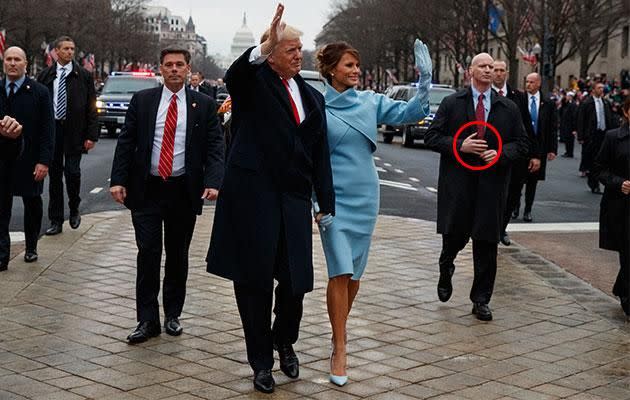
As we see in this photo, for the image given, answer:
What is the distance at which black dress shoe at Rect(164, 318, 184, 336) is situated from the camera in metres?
7.05

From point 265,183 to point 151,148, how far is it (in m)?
1.34

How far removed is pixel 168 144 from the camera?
691cm

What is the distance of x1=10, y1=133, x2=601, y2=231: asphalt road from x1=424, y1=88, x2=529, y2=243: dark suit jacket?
5849mm

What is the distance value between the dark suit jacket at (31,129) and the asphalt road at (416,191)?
8.96ft

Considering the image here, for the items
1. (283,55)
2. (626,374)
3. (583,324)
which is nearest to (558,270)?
(583,324)

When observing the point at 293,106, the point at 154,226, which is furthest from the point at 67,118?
the point at 293,106

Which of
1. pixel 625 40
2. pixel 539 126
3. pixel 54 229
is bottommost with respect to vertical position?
pixel 54 229

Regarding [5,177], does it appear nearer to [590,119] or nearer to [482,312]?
[482,312]

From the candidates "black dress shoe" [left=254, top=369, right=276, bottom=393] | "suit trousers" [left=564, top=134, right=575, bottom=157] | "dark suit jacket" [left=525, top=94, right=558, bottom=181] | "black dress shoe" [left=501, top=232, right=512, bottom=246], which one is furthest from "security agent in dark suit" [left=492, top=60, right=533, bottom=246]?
"suit trousers" [left=564, top=134, right=575, bottom=157]

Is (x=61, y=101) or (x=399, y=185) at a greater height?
(x=61, y=101)

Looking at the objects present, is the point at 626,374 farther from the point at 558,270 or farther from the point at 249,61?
the point at 558,270

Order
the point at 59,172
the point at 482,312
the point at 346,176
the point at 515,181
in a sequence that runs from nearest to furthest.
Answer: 1. the point at 346,176
2. the point at 482,312
3. the point at 59,172
4. the point at 515,181

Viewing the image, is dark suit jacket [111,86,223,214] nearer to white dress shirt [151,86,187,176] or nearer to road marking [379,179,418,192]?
white dress shirt [151,86,187,176]

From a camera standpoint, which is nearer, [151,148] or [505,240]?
[151,148]
